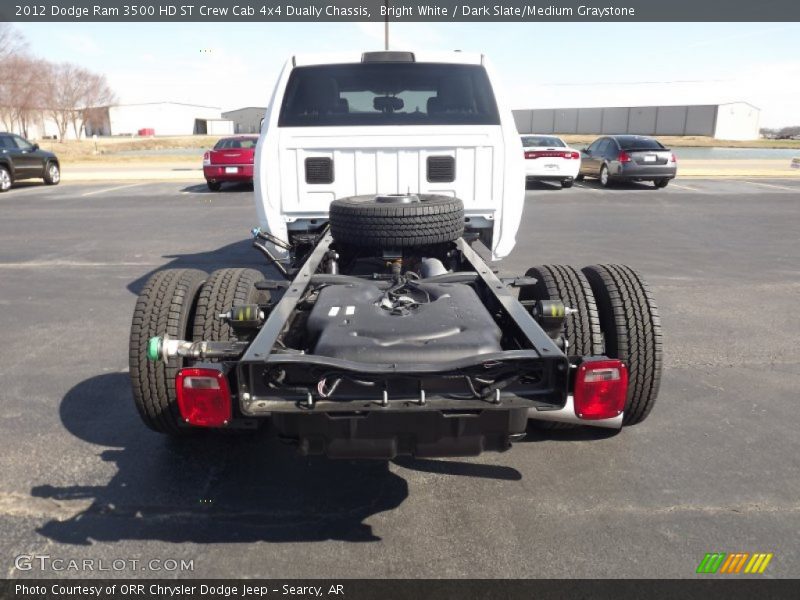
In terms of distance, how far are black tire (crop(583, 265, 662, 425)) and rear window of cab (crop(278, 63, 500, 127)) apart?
2.15 metres

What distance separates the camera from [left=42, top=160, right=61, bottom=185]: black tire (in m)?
18.6

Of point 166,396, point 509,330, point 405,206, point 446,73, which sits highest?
point 446,73

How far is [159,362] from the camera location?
3.12 meters

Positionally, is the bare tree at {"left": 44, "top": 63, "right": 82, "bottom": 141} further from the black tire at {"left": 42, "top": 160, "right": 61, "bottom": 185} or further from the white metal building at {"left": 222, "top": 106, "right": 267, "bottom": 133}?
the black tire at {"left": 42, "top": 160, "right": 61, "bottom": 185}

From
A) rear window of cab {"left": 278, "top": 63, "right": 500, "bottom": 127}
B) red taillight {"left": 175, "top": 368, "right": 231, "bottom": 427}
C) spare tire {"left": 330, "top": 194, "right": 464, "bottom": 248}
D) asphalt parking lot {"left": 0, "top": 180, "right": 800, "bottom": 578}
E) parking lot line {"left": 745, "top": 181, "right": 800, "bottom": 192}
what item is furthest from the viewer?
parking lot line {"left": 745, "top": 181, "right": 800, "bottom": 192}

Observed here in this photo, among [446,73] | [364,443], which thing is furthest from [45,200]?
[364,443]

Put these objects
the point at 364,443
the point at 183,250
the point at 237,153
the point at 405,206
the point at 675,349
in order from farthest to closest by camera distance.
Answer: the point at 237,153 < the point at 183,250 < the point at 675,349 < the point at 405,206 < the point at 364,443

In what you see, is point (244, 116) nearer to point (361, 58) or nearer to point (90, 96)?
point (90, 96)

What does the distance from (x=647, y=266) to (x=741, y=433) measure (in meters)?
4.54

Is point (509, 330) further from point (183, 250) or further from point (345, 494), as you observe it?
point (183, 250)

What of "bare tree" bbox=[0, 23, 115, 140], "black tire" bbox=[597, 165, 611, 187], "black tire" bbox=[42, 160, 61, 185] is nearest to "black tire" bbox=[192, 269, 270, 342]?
"black tire" bbox=[597, 165, 611, 187]

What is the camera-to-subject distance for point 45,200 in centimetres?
1513

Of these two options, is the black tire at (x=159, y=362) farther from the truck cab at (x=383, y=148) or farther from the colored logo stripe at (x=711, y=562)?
the colored logo stripe at (x=711, y=562)

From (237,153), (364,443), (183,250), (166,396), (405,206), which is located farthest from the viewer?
(237,153)
